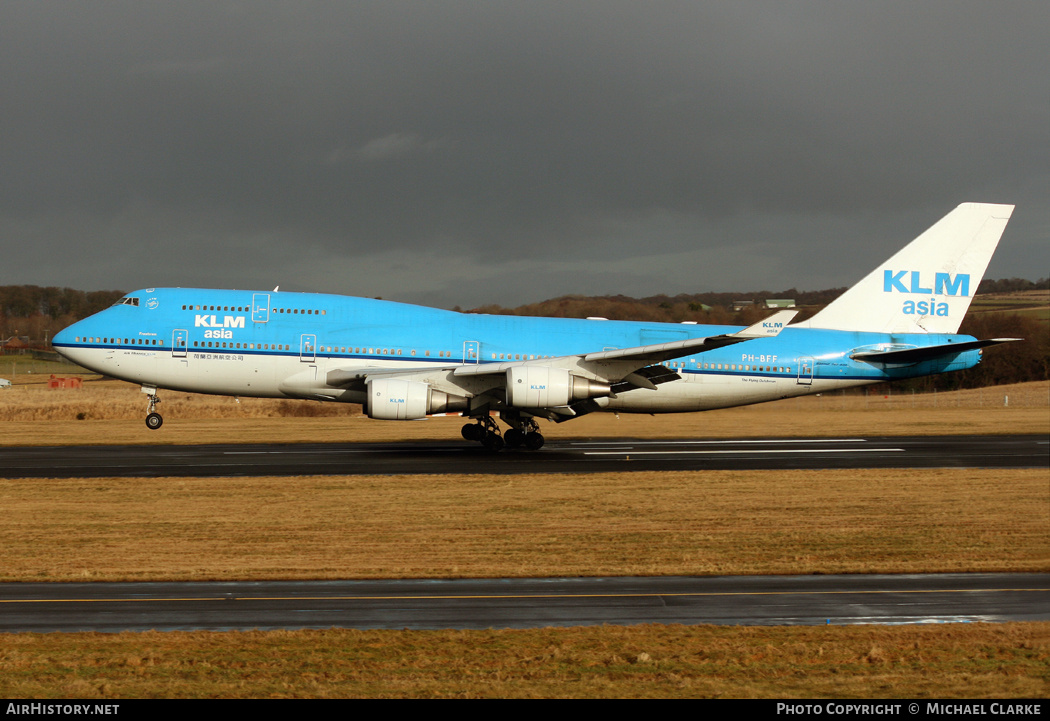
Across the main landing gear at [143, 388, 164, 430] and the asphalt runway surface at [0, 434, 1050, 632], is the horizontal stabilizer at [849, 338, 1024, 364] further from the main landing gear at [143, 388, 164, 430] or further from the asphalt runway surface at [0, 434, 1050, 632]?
the main landing gear at [143, 388, 164, 430]

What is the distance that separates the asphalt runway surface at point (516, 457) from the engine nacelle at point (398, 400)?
1.44 m

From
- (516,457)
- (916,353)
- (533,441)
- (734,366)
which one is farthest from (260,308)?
(916,353)

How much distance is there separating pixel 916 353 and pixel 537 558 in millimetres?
24295

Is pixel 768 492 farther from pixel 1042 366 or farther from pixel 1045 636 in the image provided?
pixel 1042 366

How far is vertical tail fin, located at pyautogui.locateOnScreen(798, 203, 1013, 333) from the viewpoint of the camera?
35969 mm

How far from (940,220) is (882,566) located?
2629cm

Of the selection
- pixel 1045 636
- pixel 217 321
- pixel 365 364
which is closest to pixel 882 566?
pixel 1045 636

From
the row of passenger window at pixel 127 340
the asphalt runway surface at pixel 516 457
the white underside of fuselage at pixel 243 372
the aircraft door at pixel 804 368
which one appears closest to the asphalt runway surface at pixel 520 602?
the asphalt runway surface at pixel 516 457

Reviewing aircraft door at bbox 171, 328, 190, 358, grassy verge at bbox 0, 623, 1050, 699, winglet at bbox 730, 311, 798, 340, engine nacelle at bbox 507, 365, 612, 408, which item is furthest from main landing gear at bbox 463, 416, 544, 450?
grassy verge at bbox 0, 623, 1050, 699

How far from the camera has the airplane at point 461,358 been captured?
29812 millimetres

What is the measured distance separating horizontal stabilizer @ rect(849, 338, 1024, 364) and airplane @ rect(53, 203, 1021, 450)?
7 cm

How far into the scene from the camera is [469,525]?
17.6 m

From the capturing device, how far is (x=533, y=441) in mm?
32406

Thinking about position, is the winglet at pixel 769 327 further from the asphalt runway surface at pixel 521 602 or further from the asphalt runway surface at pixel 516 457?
the asphalt runway surface at pixel 521 602
